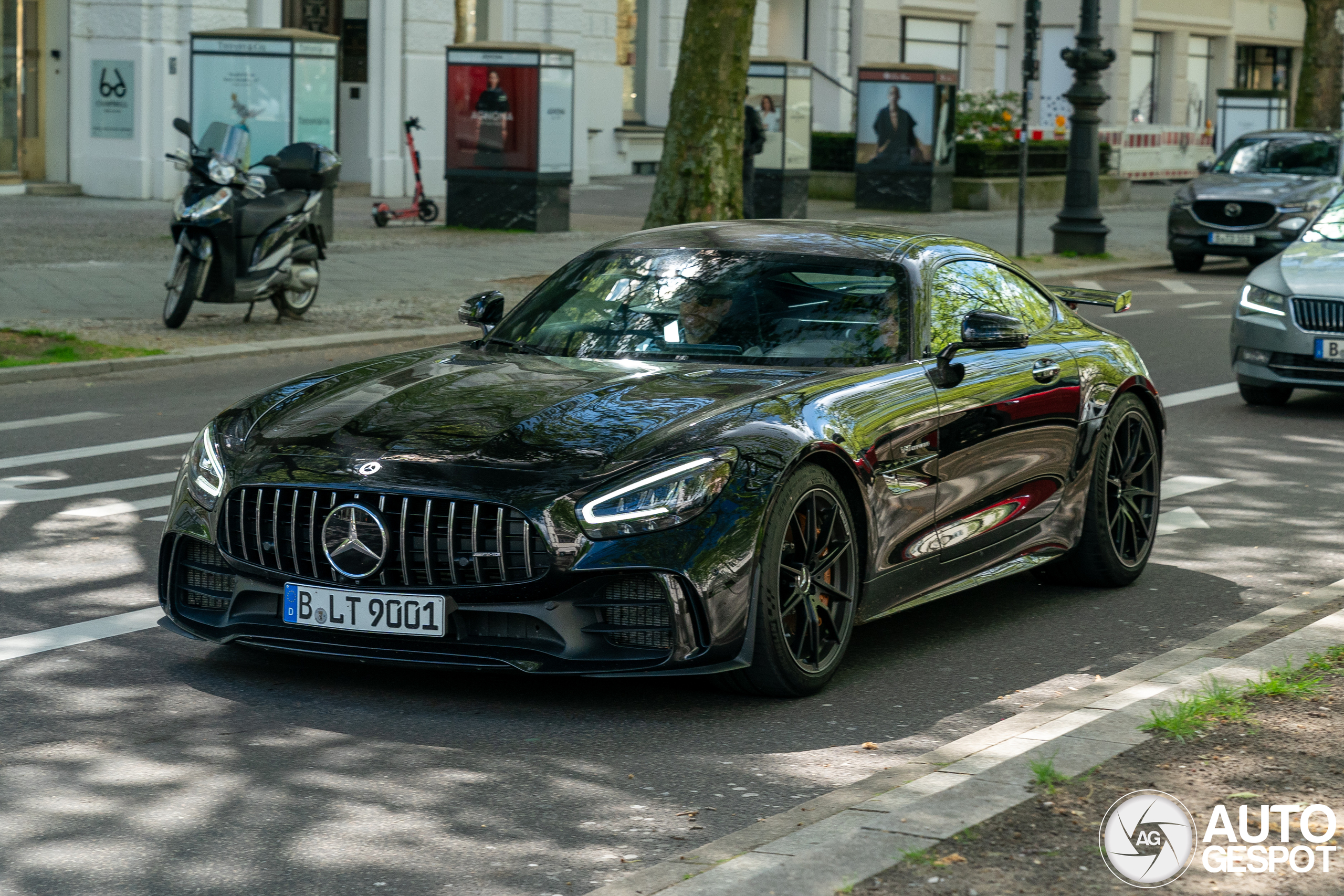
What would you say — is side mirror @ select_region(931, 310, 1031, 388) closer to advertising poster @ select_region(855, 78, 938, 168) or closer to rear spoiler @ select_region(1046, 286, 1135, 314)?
rear spoiler @ select_region(1046, 286, 1135, 314)

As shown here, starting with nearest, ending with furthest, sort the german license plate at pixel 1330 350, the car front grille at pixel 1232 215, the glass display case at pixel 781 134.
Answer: the german license plate at pixel 1330 350 → the car front grille at pixel 1232 215 → the glass display case at pixel 781 134

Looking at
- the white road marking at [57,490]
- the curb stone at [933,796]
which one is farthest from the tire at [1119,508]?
the white road marking at [57,490]

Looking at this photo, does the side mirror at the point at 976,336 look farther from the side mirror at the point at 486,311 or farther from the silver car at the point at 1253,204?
the silver car at the point at 1253,204

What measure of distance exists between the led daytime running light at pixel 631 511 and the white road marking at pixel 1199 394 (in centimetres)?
795

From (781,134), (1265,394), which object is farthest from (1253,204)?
(1265,394)

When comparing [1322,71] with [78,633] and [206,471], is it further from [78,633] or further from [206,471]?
[206,471]

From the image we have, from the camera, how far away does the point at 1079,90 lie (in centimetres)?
2461

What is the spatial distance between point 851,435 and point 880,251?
109 cm

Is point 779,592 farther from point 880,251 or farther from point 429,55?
point 429,55

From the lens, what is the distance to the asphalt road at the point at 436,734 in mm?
4320

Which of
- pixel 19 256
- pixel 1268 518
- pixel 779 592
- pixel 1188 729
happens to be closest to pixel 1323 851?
pixel 1188 729

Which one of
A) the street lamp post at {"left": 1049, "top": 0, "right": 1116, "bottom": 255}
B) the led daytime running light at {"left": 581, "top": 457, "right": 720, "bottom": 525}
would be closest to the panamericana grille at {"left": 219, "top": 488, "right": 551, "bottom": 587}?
the led daytime running light at {"left": 581, "top": 457, "right": 720, "bottom": 525}

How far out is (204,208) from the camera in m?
14.6

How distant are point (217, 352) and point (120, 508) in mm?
5568
